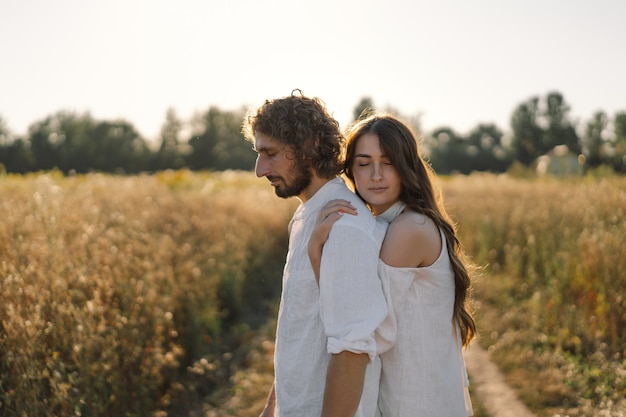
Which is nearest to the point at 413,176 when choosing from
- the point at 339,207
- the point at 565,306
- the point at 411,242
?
the point at 411,242

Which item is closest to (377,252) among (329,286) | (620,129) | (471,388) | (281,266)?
(329,286)

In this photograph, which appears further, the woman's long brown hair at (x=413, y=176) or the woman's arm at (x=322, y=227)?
the woman's long brown hair at (x=413, y=176)

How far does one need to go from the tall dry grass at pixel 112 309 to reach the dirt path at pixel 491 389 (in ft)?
8.31

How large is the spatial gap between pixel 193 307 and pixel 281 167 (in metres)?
4.31

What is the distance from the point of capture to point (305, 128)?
2.28 metres

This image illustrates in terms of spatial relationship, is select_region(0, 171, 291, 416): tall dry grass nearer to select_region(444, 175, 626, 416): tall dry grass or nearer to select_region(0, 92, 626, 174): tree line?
select_region(444, 175, 626, 416): tall dry grass

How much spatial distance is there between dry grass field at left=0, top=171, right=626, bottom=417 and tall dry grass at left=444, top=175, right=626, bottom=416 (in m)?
0.02

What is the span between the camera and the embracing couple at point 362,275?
6.49 feet

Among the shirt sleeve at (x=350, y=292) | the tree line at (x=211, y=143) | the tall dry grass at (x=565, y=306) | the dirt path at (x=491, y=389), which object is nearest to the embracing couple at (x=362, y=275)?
the shirt sleeve at (x=350, y=292)

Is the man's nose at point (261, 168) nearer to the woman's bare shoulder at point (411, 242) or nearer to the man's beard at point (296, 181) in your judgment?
the man's beard at point (296, 181)

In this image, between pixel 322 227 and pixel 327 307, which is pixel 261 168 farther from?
pixel 327 307

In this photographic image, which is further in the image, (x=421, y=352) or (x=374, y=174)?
(x=374, y=174)

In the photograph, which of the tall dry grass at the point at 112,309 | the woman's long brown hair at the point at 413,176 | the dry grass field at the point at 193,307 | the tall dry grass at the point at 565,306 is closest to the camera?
the woman's long brown hair at the point at 413,176

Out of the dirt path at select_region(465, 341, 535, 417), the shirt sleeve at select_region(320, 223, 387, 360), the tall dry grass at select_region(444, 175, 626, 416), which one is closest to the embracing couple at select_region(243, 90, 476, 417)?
the shirt sleeve at select_region(320, 223, 387, 360)
